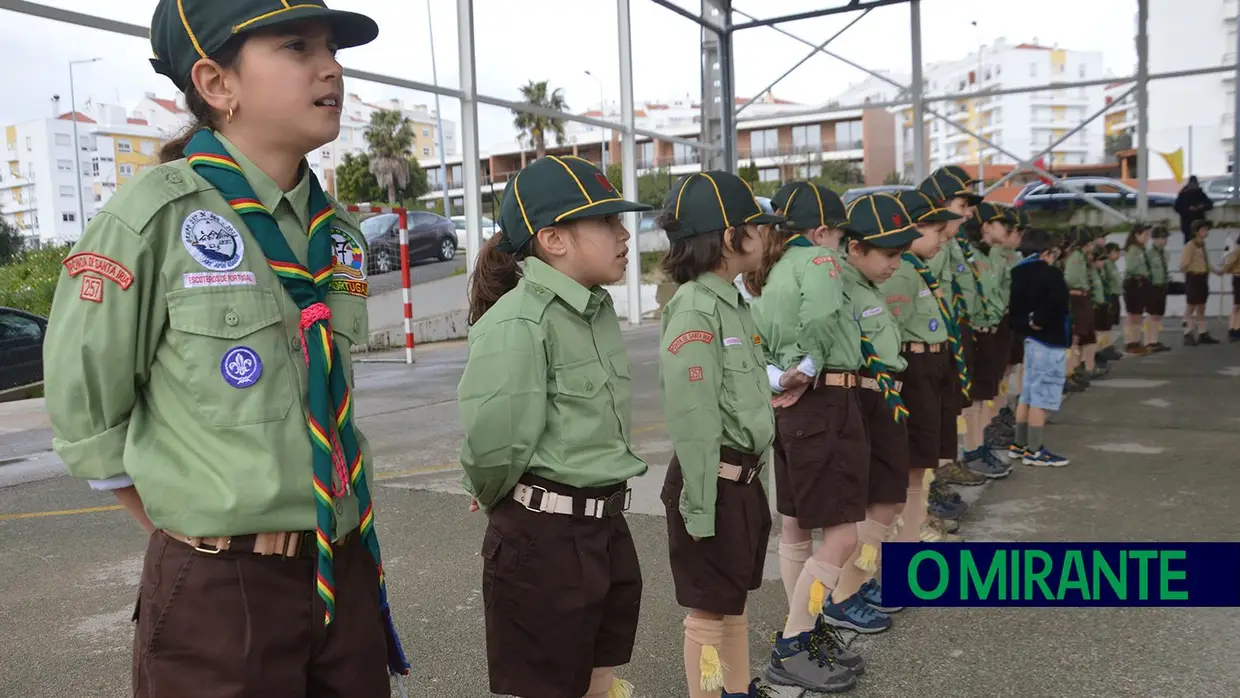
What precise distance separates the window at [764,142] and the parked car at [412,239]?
216ft

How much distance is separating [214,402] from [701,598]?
1765mm

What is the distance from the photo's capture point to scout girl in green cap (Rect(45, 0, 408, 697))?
1.58 m

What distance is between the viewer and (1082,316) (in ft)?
33.1

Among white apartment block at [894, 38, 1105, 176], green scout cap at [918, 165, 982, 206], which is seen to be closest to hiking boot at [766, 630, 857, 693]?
green scout cap at [918, 165, 982, 206]

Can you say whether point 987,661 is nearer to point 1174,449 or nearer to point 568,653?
point 568,653

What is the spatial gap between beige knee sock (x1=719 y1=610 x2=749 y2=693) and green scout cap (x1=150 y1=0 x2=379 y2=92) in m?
2.17

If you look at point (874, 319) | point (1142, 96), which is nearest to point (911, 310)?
point (874, 319)

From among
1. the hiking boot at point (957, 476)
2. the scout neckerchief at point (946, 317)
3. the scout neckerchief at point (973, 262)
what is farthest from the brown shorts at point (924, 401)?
the scout neckerchief at point (973, 262)

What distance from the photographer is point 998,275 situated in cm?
769

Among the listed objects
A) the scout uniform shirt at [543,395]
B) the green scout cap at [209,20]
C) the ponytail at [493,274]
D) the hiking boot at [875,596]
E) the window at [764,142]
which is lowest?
the hiking boot at [875,596]

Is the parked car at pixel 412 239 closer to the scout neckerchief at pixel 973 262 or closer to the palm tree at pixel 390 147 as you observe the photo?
the palm tree at pixel 390 147

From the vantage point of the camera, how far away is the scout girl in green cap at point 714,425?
2.85 m

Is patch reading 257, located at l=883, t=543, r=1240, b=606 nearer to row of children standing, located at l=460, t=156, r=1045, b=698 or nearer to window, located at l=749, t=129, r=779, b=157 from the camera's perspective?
row of children standing, located at l=460, t=156, r=1045, b=698

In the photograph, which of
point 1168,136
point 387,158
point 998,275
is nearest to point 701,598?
point 998,275
